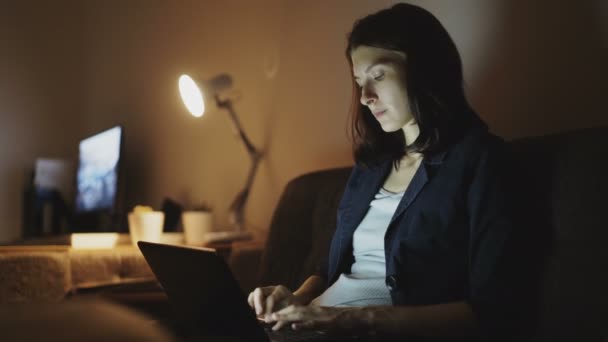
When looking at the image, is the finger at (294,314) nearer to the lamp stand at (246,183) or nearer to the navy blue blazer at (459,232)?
the navy blue blazer at (459,232)

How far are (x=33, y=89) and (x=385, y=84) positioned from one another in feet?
8.97

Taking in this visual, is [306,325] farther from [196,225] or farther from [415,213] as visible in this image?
[196,225]

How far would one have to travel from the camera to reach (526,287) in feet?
3.03

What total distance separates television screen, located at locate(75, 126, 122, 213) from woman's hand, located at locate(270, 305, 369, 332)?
167 cm

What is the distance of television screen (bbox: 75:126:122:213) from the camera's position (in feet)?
7.88

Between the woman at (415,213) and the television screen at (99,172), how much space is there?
1.41 m

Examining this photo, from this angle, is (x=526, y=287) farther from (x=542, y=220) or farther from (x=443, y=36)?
(x=443, y=36)

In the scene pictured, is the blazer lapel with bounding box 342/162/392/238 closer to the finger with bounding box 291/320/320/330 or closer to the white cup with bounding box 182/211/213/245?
the finger with bounding box 291/320/320/330

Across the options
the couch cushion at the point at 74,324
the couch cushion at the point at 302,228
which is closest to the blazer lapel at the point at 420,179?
the couch cushion at the point at 302,228

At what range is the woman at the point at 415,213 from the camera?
893 mm

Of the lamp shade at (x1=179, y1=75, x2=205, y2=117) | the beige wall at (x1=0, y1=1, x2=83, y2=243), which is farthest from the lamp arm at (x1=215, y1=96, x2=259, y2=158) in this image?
the beige wall at (x1=0, y1=1, x2=83, y2=243)

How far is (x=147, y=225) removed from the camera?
6.13 feet

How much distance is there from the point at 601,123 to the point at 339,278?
0.59 metres

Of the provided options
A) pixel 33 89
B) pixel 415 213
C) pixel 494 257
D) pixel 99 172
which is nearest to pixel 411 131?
pixel 415 213
